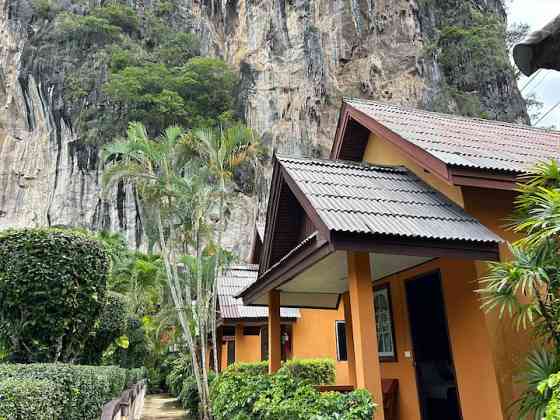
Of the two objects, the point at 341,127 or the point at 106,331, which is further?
the point at 106,331

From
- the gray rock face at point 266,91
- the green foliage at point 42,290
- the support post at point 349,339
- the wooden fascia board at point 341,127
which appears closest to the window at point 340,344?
the support post at point 349,339

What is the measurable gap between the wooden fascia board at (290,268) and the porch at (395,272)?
0.06 feet

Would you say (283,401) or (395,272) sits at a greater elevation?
(395,272)

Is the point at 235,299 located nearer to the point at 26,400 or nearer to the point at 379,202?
the point at 379,202

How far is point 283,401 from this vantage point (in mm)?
4777

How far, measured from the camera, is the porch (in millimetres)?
4633

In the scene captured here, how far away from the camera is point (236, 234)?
31.4 meters

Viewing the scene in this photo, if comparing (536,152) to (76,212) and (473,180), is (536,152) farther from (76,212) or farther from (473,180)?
(76,212)

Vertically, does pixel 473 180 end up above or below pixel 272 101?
below

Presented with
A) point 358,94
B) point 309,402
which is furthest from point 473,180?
point 358,94

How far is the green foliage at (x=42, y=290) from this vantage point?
6.58 metres

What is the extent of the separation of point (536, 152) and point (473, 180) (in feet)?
7.95

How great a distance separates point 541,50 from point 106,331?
34.0 ft

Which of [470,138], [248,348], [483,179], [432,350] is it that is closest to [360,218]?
[483,179]
